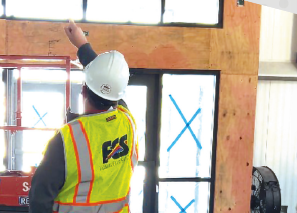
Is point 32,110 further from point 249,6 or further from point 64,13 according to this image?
point 249,6

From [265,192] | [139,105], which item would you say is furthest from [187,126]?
[265,192]

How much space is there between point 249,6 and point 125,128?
280 cm

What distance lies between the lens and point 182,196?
13.2 ft

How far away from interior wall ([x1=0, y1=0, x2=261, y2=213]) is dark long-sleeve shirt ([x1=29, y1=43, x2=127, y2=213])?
2.39 metres

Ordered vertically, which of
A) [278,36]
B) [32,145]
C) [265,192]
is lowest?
[265,192]

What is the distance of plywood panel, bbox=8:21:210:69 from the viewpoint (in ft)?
11.6

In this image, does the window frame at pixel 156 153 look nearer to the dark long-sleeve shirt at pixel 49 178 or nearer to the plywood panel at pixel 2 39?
the plywood panel at pixel 2 39

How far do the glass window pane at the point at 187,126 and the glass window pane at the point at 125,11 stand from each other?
0.79 meters

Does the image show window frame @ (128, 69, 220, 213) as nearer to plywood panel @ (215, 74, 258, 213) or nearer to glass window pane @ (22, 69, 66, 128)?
plywood panel @ (215, 74, 258, 213)

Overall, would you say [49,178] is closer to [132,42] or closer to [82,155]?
[82,155]

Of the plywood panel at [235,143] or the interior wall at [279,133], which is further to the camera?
the interior wall at [279,133]

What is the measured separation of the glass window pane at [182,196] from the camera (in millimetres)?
3996

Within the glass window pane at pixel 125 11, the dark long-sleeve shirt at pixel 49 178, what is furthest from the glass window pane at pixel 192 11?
the dark long-sleeve shirt at pixel 49 178

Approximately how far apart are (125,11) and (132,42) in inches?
16.4
